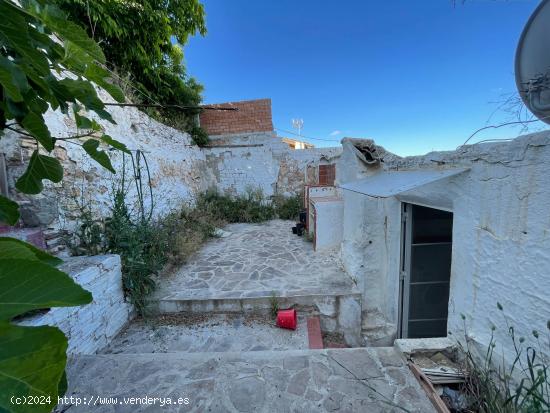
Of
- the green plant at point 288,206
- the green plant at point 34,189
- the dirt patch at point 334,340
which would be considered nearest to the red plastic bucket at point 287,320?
the dirt patch at point 334,340

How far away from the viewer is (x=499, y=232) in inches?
78.6

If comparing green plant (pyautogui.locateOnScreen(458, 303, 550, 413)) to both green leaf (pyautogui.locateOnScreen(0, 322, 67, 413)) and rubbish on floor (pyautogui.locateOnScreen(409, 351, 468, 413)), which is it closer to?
rubbish on floor (pyautogui.locateOnScreen(409, 351, 468, 413))

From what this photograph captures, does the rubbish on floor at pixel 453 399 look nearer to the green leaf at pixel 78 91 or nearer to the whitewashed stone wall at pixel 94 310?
the green leaf at pixel 78 91

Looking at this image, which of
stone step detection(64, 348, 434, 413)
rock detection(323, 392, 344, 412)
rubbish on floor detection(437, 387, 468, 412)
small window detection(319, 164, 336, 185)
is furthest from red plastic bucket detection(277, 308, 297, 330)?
small window detection(319, 164, 336, 185)

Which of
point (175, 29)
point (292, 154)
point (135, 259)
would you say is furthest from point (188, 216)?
point (175, 29)

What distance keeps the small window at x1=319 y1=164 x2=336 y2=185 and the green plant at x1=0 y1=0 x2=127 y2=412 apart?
9.00 m

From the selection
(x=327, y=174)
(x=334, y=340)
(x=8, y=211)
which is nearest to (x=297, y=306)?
(x=334, y=340)

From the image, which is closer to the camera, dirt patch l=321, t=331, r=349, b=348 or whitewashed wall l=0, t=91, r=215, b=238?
whitewashed wall l=0, t=91, r=215, b=238

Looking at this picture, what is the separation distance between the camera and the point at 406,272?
11.4 ft

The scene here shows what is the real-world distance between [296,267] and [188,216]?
Answer: 446 cm

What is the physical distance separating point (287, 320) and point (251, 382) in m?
1.49

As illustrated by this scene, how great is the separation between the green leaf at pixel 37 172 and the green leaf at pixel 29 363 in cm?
71

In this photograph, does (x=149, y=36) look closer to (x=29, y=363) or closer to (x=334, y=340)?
(x=29, y=363)

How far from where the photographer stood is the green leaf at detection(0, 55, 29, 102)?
0.58 m
